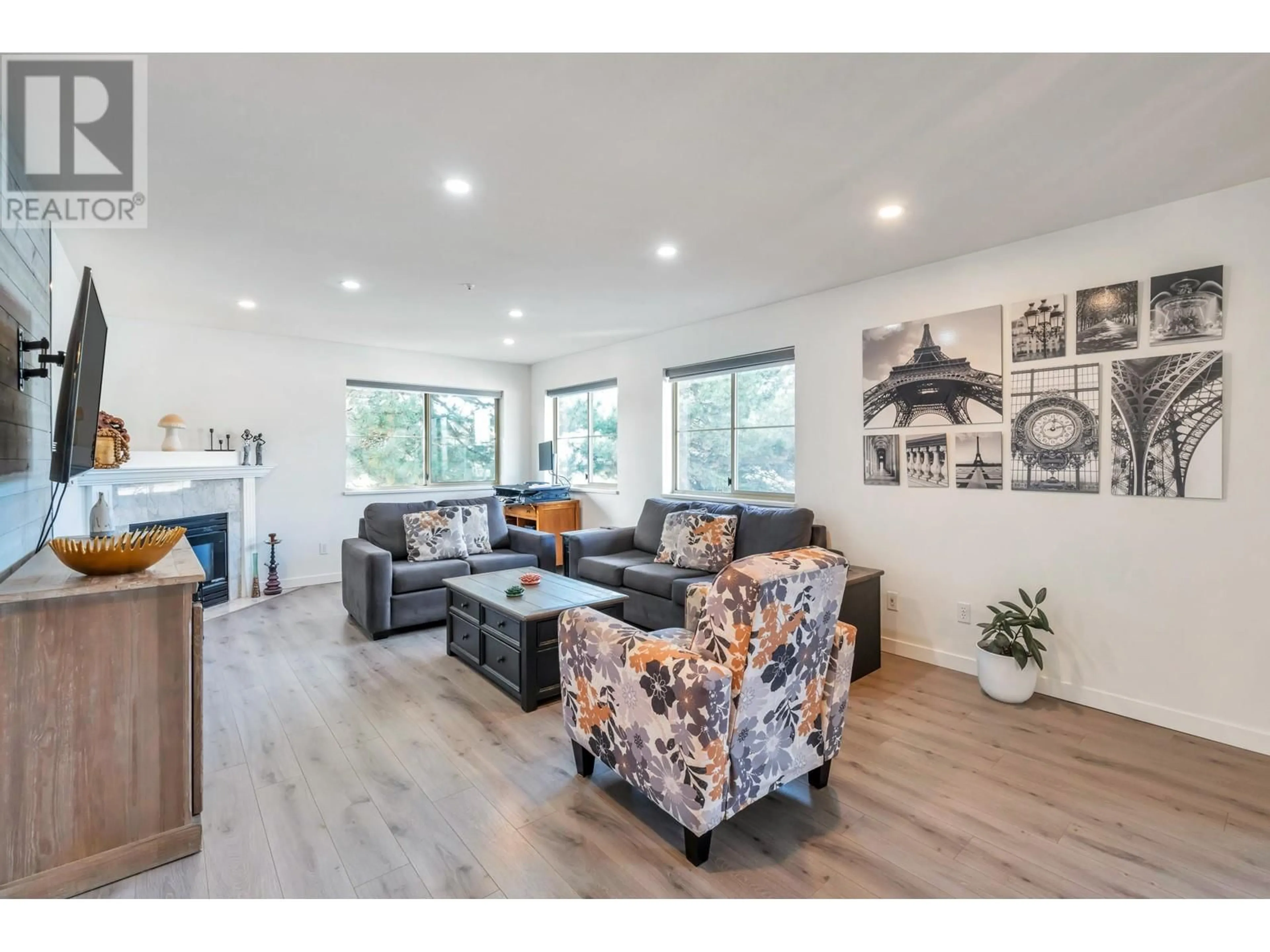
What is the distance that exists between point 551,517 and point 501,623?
9.93ft

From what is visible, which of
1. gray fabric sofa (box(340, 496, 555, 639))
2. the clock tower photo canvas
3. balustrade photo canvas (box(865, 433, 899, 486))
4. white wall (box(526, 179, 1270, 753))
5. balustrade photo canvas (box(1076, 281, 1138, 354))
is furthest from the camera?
gray fabric sofa (box(340, 496, 555, 639))

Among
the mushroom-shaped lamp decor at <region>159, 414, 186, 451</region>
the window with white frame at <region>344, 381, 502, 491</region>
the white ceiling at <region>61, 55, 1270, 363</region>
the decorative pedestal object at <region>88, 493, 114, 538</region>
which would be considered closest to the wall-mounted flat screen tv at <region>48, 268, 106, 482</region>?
the decorative pedestal object at <region>88, 493, 114, 538</region>

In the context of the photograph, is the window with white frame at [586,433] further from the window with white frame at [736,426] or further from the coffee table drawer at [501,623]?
the coffee table drawer at [501,623]

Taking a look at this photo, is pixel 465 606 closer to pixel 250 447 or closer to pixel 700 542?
pixel 700 542

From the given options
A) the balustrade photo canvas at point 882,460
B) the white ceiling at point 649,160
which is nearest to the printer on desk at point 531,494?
the white ceiling at point 649,160

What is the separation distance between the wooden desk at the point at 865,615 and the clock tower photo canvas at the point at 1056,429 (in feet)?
3.12

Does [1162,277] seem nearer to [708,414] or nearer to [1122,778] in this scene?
[1122,778]

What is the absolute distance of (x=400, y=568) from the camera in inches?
157

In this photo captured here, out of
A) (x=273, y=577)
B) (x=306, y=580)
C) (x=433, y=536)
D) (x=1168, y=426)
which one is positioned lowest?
(x=306, y=580)

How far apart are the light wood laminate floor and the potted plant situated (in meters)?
0.08

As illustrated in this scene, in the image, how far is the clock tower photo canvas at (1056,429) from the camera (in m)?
2.76

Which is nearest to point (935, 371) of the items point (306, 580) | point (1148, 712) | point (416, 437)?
point (1148, 712)

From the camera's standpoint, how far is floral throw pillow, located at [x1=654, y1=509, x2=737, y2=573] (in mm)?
Answer: 3855

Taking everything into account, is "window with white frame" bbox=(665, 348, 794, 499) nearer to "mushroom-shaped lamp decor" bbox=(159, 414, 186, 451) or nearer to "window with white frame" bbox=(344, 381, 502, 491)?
"window with white frame" bbox=(344, 381, 502, 491)
